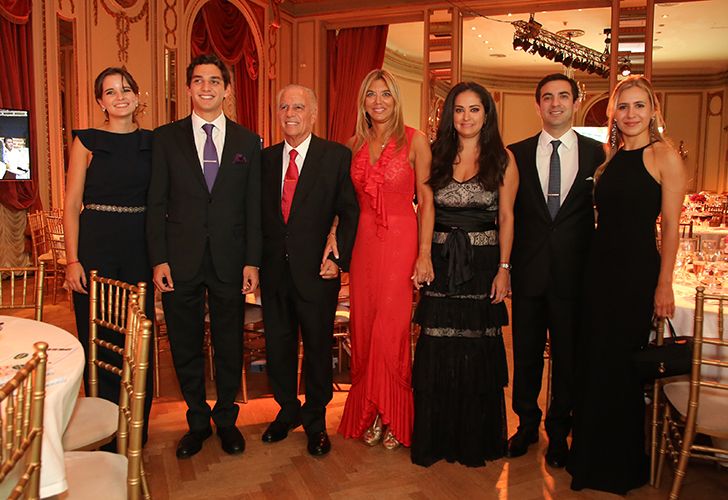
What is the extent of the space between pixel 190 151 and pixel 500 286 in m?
1.47

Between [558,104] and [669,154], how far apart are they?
512 mm

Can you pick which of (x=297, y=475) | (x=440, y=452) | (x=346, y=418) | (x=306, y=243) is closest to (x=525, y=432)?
(x=440, y=452)

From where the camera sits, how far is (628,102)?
2471 millimetres

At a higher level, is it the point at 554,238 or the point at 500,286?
the point at 554,238

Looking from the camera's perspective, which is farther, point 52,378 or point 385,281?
point 385,281

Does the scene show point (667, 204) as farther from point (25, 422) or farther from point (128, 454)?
point (25, 422)

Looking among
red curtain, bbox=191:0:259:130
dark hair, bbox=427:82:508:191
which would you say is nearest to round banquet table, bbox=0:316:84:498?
dark hair, bbox=427:82:508:191

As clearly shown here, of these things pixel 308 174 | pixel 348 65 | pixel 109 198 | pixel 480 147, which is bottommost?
pixel 109 198

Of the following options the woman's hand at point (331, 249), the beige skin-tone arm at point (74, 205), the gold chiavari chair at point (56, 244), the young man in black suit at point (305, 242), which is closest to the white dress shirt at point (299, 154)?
the young man in black suit at point (305, 242)

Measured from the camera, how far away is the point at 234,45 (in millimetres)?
8836

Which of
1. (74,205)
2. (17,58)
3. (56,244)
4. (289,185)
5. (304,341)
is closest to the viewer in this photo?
(74,205)

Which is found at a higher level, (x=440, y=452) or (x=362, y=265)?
(x=362, y=265)

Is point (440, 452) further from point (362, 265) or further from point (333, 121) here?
point (333, 121)

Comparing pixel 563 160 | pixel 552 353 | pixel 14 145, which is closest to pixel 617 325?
pixel 552 353
